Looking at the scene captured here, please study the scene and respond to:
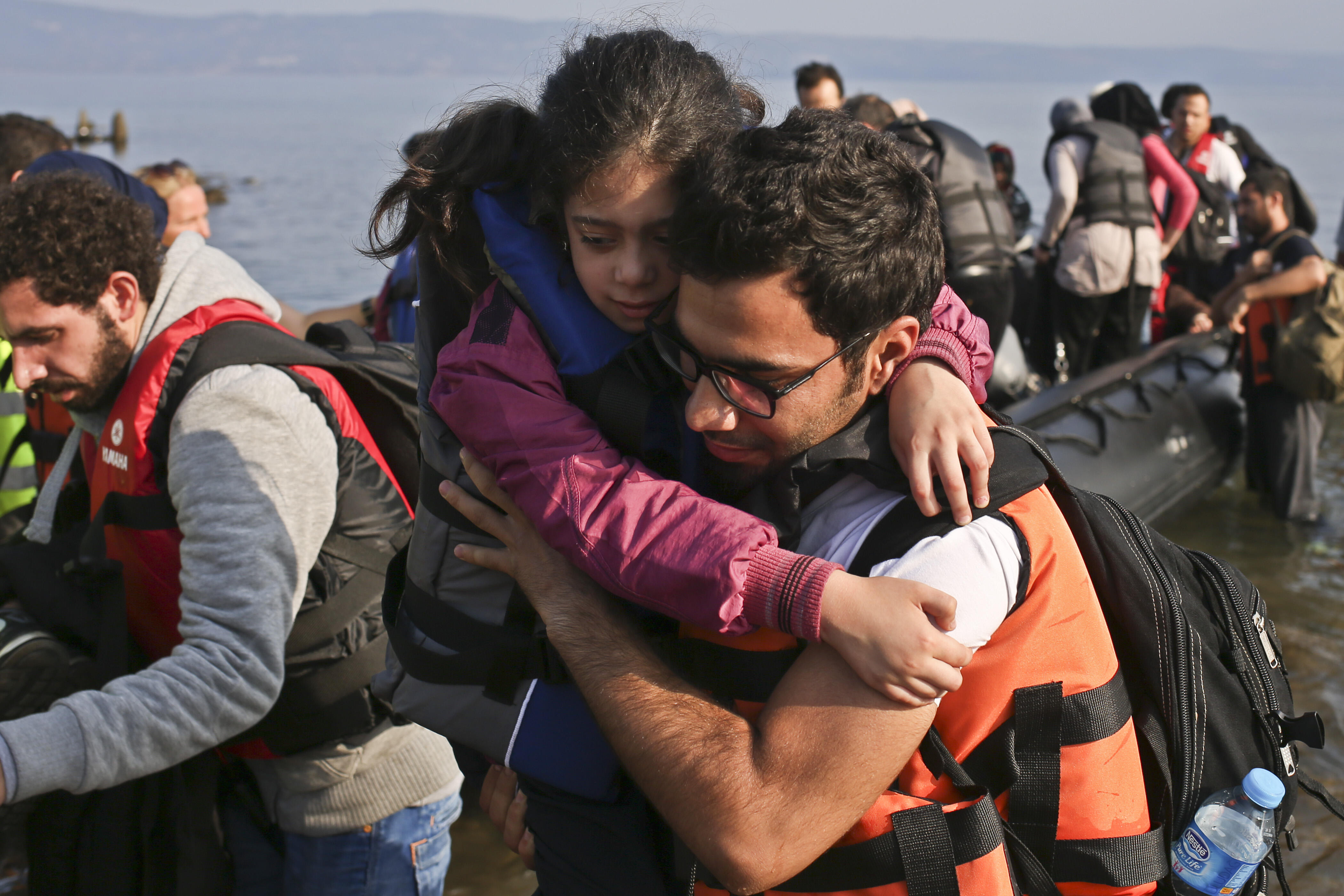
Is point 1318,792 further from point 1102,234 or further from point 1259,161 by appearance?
point 1259,161

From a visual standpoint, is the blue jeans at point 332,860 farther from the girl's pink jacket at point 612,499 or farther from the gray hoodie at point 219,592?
the girl's pink jacket at point 612,499

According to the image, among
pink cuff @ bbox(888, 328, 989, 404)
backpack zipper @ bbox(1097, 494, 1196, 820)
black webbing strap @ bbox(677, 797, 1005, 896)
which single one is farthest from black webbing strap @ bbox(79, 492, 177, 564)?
backpack zipper @ bbox(1097, 494, 1196, 820)

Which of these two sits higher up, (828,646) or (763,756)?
(828,646)

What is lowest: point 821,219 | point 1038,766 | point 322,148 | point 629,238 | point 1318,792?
point 322,148

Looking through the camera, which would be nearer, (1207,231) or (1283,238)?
(1283,238)

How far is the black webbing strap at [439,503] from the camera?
72.2 inches

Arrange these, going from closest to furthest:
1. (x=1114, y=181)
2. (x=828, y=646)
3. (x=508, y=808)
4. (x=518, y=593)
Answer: (x=828, y=646) < (x=518, y=593) < (x=508, y=808) < (x=1114, y=181)

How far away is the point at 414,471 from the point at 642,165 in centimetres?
113

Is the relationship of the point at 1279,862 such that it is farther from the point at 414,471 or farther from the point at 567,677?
the point at 414,471

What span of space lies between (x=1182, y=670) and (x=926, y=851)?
1.77ft

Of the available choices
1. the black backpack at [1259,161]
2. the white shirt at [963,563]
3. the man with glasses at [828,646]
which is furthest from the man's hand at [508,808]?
the black backpack at [1259,161]

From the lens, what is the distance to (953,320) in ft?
6.17

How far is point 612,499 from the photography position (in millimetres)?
1550

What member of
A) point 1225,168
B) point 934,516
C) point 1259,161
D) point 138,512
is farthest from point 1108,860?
point 1225,168
